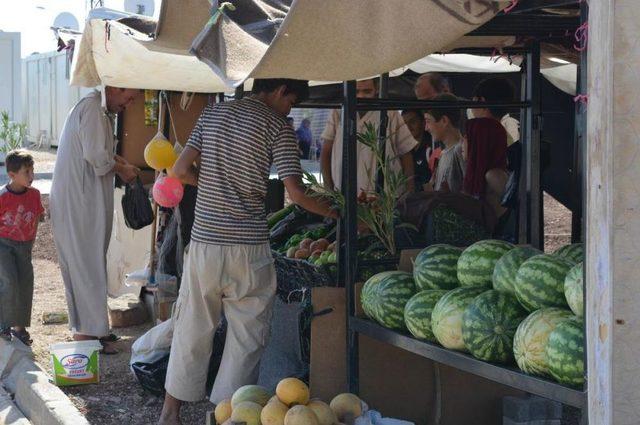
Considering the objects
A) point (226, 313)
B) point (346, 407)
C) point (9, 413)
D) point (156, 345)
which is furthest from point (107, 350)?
point (346, 407)

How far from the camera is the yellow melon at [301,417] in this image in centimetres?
417

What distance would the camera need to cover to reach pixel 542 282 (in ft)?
12.1

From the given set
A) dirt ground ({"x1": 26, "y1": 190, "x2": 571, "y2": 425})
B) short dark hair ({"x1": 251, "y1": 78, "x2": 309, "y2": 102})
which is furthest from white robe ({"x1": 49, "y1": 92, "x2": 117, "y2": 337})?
short dark hair ({"x1": 251, "y1": 78, "x2": 309, "y2": 102})

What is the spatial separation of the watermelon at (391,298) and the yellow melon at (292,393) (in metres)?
0.49

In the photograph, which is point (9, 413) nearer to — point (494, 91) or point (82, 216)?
point (82, 216)

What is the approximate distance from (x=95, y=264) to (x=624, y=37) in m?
5.46

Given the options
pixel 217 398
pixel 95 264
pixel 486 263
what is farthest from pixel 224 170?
pixel 95 264

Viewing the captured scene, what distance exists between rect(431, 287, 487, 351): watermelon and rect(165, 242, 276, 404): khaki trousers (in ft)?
4.69

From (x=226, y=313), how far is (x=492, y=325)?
1.99 meters

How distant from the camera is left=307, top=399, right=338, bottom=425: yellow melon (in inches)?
169

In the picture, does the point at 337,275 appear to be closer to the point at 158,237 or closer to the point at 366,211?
the point at 366,211

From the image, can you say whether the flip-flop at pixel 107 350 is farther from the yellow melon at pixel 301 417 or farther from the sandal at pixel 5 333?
the yellow melon at pixel 301 417

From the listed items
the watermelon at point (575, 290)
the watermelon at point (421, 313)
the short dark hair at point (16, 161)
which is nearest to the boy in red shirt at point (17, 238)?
the short dark hair at point (16, 161)

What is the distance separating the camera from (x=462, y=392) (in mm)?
5125
